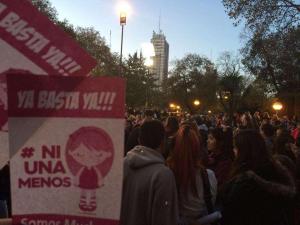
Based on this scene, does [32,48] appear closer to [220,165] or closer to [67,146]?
[67,146]

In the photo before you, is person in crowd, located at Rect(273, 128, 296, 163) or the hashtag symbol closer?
the hashtag symbol

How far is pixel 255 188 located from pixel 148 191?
48.3 inches

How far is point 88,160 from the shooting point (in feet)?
7.37

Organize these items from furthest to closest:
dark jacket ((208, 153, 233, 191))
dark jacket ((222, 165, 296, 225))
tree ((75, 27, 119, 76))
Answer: tree ((75, 27, 119, 76)) < dark jacket ((208, 153, 233, 191)) < dark jacket ((222, 165, 296, 225))

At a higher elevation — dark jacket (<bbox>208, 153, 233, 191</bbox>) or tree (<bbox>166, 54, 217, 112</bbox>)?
tree (<bbox>166, 54, 217, 112</bbox>)

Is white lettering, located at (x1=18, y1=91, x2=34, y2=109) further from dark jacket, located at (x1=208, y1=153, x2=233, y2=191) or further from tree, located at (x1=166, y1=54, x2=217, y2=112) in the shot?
tree, located at (x1=166, y1=54, x2=217, y2=112)

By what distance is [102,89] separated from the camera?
88.7 inches

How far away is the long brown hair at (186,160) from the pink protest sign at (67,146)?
176 cm

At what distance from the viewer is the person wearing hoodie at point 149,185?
3.30m

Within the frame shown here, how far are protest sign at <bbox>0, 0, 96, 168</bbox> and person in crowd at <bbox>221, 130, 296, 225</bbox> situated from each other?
7.35 feet

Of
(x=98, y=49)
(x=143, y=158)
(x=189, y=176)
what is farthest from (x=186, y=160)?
(x=98, y=49)

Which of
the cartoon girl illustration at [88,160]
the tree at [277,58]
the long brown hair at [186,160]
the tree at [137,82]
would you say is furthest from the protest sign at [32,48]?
the tree at [137,82]

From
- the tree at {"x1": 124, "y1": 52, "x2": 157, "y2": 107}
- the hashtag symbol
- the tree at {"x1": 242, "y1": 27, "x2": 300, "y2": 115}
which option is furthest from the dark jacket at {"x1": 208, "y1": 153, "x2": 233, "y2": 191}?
the tree at {"x1": 124, "y1": 52, "x2": 157, "y2": 107}

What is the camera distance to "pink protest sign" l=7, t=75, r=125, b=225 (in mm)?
2217
